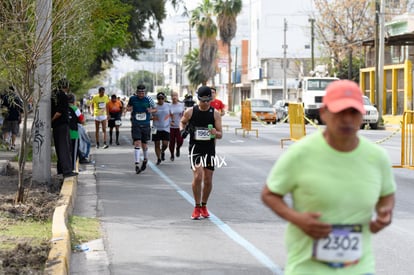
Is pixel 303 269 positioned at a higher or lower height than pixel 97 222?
higher

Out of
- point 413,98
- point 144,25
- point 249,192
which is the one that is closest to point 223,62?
point 413,98

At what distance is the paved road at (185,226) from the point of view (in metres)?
8.88

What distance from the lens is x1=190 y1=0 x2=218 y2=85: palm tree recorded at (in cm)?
8362

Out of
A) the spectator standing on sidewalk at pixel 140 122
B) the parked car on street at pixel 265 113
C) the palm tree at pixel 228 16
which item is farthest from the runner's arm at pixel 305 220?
the palm tree at pixel 228 16

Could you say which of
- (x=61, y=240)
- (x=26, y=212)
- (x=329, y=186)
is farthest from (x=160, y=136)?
(x=329, y=186)

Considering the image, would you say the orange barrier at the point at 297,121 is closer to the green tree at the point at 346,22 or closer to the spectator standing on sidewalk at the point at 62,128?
the spectator standing on sidewalk at the point at 62,128

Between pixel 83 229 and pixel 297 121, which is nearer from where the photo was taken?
pixel 83 229

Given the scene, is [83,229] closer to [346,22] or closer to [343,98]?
[343,98]

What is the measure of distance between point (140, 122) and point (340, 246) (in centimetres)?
1474

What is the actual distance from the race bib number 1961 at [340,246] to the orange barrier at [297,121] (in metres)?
21.5

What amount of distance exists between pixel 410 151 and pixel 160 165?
5.68 m

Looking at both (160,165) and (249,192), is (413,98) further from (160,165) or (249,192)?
(249,192)

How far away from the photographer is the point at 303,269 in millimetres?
4480

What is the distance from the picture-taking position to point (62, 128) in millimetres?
15906
